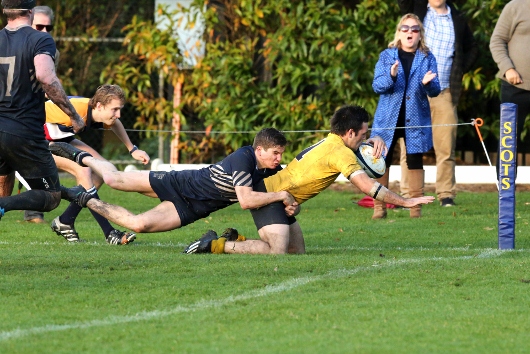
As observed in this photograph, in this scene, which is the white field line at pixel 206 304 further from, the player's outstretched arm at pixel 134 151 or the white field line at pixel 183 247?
the player's outstretched arm at pixel 134 151

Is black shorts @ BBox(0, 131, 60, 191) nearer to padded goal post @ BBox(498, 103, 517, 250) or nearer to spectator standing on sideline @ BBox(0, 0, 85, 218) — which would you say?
spectator standing on sideline @ BBox(0, 0, 85, 218)

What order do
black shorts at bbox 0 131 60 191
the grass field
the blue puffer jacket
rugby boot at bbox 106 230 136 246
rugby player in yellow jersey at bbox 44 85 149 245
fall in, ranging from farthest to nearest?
the blue puffer jacket
rugby player in yellow jersey at bbox 44 85 149 245
rugby boot at bbox 106 230 136 246
black shorts at bbox 0 131 60 191
the grass field

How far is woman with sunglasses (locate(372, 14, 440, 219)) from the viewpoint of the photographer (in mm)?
10586

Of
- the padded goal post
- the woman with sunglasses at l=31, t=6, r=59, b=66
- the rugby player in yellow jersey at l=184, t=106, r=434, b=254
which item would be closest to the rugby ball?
the rugby player in yellow jersey at l=184, t=106, r=434, b=254

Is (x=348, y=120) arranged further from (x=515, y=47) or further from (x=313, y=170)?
(x=515, y=47)

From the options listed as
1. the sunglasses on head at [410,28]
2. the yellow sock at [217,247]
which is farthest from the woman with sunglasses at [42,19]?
the sunglasses on head at [410,28]

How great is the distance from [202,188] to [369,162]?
53.9 inches

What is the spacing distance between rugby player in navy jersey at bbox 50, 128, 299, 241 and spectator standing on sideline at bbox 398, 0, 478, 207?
169 inches

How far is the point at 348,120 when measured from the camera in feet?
25.9

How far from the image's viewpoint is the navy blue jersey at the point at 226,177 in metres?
7.71

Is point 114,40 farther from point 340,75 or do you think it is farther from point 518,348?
point 518,348

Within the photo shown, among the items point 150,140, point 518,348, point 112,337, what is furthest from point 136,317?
point 150,140

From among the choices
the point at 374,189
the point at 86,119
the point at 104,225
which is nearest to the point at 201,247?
the point at 104,225

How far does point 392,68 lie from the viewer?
10.3 meters
